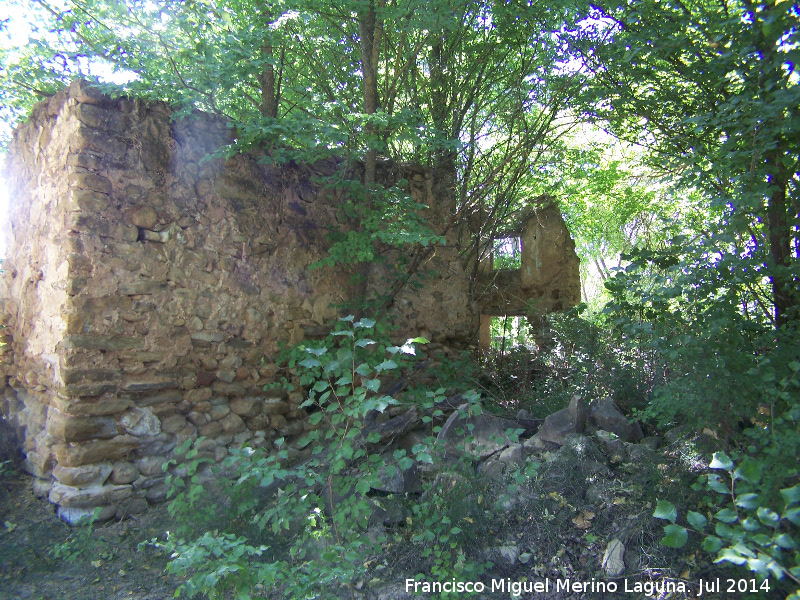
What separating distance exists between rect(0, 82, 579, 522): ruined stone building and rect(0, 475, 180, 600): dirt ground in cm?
14

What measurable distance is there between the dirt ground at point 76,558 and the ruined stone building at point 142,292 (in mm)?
144

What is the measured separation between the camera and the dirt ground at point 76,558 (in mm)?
2605

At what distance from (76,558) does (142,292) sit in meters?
1.60

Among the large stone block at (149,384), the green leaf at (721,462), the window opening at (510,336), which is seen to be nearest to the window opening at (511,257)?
the window opening at (510,336)

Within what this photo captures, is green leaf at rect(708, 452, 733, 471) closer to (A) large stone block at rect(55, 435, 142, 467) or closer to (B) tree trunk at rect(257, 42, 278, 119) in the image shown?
(A) large stone block at rect(55, 435, 142, 467)

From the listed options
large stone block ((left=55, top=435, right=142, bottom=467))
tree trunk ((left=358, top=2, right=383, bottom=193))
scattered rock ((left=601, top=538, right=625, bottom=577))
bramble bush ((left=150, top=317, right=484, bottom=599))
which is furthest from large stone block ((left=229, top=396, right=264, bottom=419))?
scattered rock ((left=601, top=538, right=625, bottom=577))

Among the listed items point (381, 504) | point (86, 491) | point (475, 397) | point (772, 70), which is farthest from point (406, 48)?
point (86, 491)

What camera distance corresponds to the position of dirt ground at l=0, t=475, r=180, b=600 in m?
2.61

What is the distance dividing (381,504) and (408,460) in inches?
26.0

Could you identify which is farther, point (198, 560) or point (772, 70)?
point (772, 70)

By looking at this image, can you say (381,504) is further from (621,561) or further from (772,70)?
(772,70)

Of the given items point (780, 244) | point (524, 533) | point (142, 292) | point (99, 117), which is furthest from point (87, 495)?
point (780, 244)

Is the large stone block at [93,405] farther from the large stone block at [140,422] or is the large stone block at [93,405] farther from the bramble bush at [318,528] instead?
the bramble bush at [318,528]

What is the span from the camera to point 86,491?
Answer: 3.18 metres
